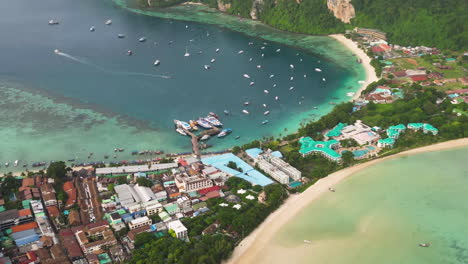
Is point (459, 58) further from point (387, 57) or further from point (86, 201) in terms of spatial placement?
point (86, 201)

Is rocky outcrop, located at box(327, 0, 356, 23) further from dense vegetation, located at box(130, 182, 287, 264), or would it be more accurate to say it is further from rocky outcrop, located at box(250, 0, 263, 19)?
dense vegetation, located at box(130, 182, 287, 264)

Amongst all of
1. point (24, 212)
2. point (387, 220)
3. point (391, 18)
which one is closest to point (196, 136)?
point (24, 212)

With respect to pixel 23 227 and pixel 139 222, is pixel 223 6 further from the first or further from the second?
pixel 23 227

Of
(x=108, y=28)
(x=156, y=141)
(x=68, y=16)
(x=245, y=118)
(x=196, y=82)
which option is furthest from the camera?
A: (x=68, y=16)

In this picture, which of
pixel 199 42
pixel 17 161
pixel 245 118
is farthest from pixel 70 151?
pixel 199 42

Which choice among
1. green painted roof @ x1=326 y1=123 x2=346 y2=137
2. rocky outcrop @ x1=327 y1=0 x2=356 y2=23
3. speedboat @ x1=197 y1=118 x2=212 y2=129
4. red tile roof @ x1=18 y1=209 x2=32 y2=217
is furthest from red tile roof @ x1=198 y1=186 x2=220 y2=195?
rocky outcrop @ x1=327 y1=0 x2=356 y2=23

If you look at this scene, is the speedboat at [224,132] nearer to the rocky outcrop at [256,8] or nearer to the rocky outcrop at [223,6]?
the rocky outcrop at [256,8]

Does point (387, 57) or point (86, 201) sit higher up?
point (387, 57)
